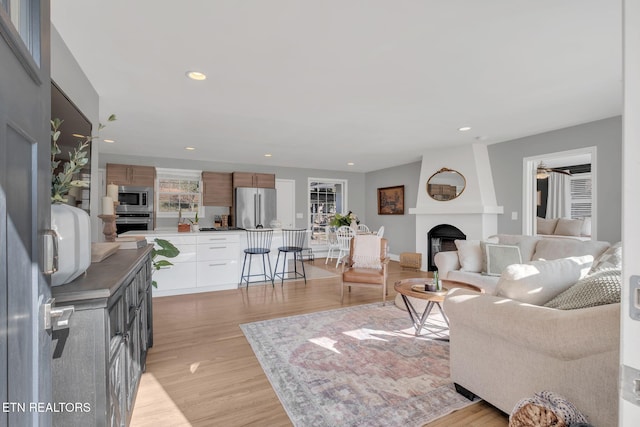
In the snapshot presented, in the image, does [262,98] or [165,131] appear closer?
[262,98]

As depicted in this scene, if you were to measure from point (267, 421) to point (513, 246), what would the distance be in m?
3.46

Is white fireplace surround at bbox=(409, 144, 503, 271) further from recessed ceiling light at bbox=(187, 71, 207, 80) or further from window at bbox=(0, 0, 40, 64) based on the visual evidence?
window at bbox=(0, 0, 40, 64)

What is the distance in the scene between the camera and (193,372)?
230 centimetres

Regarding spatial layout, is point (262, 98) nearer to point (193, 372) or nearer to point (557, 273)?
point (193, 372)

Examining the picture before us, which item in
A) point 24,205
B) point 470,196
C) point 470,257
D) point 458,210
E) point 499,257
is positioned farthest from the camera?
point 458,210

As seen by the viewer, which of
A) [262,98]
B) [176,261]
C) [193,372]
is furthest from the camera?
[176,261]

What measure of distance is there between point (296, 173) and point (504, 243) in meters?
5.06

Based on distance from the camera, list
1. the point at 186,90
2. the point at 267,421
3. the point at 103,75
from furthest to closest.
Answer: the point at 186,90, the point at 103,75, the point at 267,421

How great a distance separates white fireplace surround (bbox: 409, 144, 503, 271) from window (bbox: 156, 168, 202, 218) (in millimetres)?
5041

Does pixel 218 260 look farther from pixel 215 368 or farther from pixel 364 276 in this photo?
pixel 215 368

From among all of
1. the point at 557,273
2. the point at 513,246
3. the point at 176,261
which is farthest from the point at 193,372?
the point at 513,246

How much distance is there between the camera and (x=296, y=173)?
7.77m

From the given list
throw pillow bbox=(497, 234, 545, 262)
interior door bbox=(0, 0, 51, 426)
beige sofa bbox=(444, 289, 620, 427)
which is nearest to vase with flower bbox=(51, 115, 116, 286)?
interior door bbox=(0, 0, 51, 426)

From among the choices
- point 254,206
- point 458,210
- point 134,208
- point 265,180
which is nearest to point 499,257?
point 458,210
